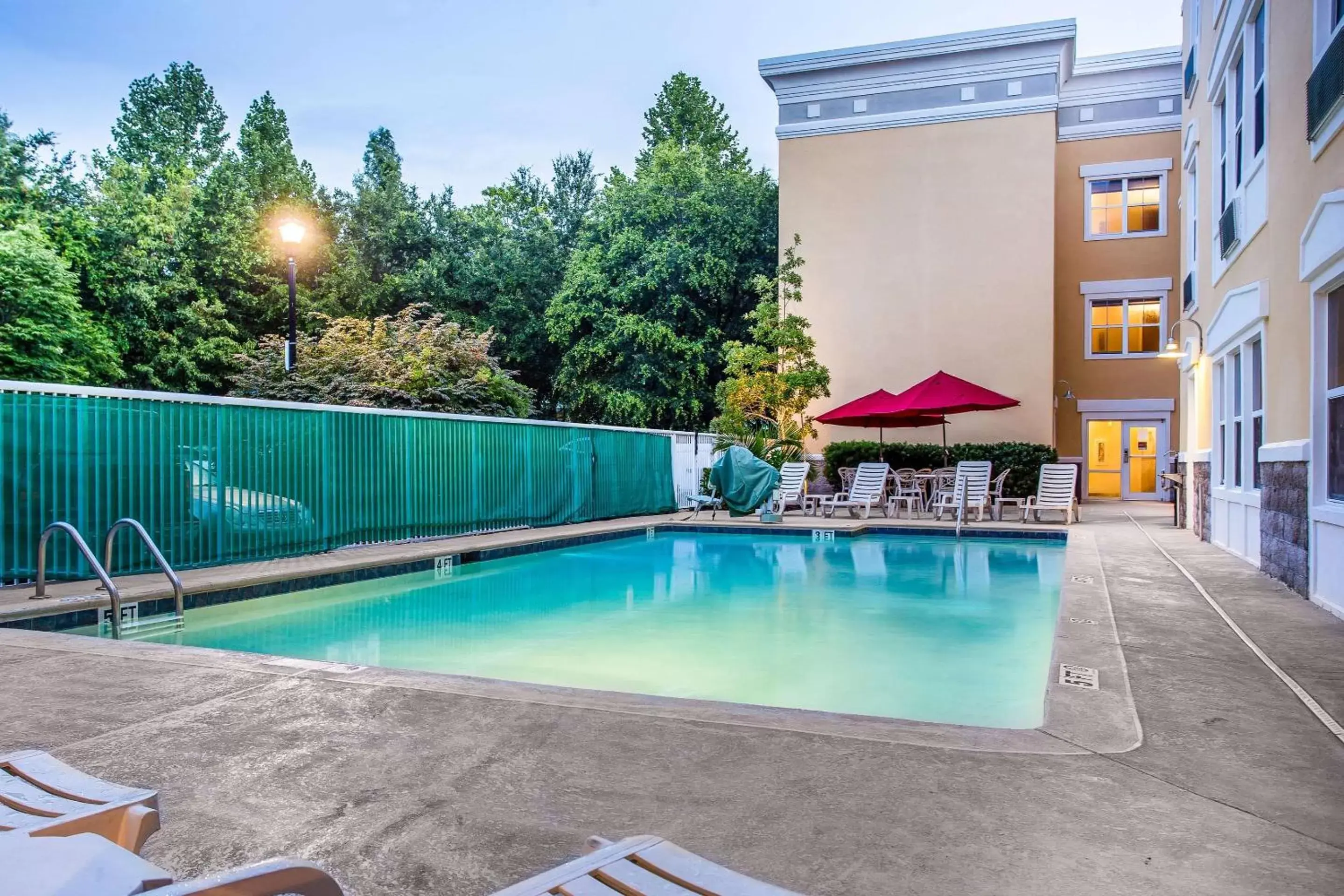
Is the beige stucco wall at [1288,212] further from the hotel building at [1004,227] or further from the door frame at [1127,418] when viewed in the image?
the door frame at [1127,418]

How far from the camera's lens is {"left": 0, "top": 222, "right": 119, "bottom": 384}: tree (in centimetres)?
1588

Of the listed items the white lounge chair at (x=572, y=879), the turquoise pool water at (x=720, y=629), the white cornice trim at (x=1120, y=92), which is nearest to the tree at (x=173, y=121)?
the white cornice trim at (x=1120, y=92)

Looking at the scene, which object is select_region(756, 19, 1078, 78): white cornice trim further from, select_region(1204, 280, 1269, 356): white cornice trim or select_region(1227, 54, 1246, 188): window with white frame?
select_region(1204, 280, 1269, 356): white cornice trim

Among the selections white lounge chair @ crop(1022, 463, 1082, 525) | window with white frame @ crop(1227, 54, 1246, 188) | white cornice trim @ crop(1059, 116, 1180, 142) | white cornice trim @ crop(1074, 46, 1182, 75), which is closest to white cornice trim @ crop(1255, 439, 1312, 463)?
window with white frame @ crop(1227, 54, 1246, 188)

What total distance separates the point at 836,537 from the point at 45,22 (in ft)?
171

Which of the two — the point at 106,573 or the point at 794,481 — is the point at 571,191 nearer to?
the point at 794,481

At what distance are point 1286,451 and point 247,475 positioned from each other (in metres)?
8.29

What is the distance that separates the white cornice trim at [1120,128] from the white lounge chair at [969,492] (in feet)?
28.5

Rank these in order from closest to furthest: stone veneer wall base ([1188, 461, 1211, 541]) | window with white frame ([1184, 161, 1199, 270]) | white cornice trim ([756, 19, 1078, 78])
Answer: stone veneer wall base ([1188, 461, 1211, 541]) → window with white frame ([1184, 161, 1199, 270]) → white cornice trim ([756, 19, 1078, 78])

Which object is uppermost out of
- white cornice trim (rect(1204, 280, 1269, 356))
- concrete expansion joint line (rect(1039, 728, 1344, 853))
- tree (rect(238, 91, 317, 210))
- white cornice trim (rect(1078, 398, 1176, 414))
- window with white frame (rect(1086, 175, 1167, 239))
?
tree (rect(238, 91, 317, 210))

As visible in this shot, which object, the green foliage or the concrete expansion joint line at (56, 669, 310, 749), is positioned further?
the green foliage

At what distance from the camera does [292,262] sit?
11305 mm

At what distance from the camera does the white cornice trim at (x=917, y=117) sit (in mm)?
16766

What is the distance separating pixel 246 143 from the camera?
106 feet
